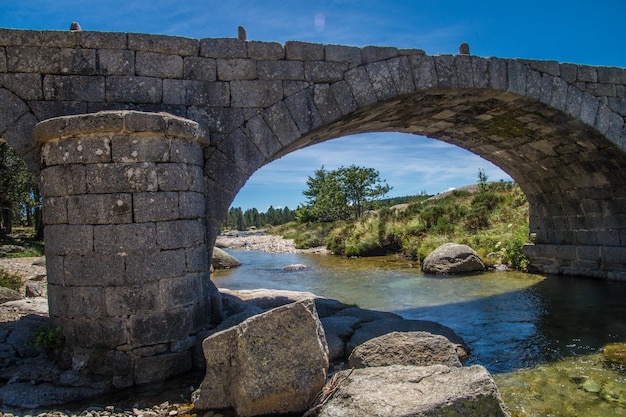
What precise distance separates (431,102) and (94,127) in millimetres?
5182

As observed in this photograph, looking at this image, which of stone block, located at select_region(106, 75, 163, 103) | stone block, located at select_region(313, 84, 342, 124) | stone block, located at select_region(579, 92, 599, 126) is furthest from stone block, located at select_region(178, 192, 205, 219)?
stone block, located at select_region(579, 92, 599, 126)

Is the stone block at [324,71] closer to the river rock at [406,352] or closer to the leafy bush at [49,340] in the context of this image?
the river rock at [406,352]

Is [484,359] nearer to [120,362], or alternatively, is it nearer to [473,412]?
[473,412]

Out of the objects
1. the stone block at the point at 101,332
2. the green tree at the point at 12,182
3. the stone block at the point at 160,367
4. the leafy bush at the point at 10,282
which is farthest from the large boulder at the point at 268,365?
the green tree at the point at 12,182

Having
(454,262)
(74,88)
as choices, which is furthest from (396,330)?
(454,262)

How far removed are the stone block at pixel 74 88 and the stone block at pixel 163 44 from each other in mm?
602

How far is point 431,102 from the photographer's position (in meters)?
7.60

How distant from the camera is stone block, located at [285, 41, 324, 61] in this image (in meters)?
6.20

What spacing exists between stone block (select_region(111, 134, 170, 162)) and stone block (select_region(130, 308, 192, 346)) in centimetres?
161

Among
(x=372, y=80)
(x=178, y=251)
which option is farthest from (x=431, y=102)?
(x=178, y=251)

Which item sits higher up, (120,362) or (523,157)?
(523,157)

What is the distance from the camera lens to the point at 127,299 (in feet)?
15.4

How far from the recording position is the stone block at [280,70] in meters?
6.07

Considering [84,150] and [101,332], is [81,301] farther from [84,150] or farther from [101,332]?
[84,150]
